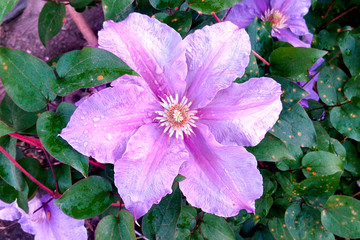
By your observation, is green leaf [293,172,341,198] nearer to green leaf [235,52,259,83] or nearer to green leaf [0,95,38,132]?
green leaf [235,52,259,83]

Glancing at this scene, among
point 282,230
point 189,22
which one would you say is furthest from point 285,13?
point 282,230

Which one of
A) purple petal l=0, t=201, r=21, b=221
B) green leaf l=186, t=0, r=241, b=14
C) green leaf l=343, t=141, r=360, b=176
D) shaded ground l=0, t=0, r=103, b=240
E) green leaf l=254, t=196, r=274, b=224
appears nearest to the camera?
green leaf l=186, t=0, r=241, b=14

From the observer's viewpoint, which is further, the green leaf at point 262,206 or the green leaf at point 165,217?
the green leaf at point 262,206

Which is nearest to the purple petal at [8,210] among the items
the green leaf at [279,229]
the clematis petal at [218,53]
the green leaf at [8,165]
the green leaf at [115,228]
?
the green leaf at [8,165]

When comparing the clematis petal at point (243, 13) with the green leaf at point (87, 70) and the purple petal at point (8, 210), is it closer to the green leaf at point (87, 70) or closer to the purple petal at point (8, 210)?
the green leaf at point (87, 70)

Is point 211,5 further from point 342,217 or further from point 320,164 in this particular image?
point 342,217

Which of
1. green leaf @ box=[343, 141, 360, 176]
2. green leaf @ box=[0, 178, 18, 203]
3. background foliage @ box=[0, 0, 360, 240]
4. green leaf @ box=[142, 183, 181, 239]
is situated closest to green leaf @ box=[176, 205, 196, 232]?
background foliage @ box=[0, 0, 360, 240]
